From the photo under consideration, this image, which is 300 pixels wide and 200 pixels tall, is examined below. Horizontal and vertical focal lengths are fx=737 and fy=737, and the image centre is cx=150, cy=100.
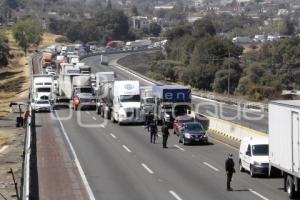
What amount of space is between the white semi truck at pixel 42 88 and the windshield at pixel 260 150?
142ft

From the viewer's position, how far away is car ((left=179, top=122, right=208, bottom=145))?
38.3 metres

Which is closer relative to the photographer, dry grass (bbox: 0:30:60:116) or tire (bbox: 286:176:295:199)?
tire (bbox: 286:176:295:199)

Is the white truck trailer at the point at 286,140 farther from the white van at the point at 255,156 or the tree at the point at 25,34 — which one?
the tree at the point at 25,34

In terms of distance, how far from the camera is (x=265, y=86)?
329ft

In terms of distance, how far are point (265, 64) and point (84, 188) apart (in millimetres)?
98918

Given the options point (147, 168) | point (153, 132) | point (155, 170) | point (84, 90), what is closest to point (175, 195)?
point (155, 170)

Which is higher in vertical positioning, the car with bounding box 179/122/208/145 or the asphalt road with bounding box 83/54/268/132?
the car with bounding box 179/122/208/145

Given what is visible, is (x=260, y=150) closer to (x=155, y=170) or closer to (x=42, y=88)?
(x=155, y=170)

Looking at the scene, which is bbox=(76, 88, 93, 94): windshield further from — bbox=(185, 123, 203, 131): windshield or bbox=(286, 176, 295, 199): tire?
bbox=(286, 176, 295, 199): tire

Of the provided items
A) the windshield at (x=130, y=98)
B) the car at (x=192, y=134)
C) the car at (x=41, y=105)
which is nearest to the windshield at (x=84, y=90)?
the car at (x=41, y=105)

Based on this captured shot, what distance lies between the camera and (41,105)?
210ft

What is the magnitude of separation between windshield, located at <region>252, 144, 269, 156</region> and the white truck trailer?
9.85 ft

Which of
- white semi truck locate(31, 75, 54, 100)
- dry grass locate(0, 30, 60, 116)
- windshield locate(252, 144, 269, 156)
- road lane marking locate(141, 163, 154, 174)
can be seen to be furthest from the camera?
dry grass locate(0, 30, 60, 116)

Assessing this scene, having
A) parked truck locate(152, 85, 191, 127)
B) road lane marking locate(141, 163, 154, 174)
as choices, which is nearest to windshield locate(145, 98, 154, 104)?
parked truck locate(152, 85, 191, 127)
